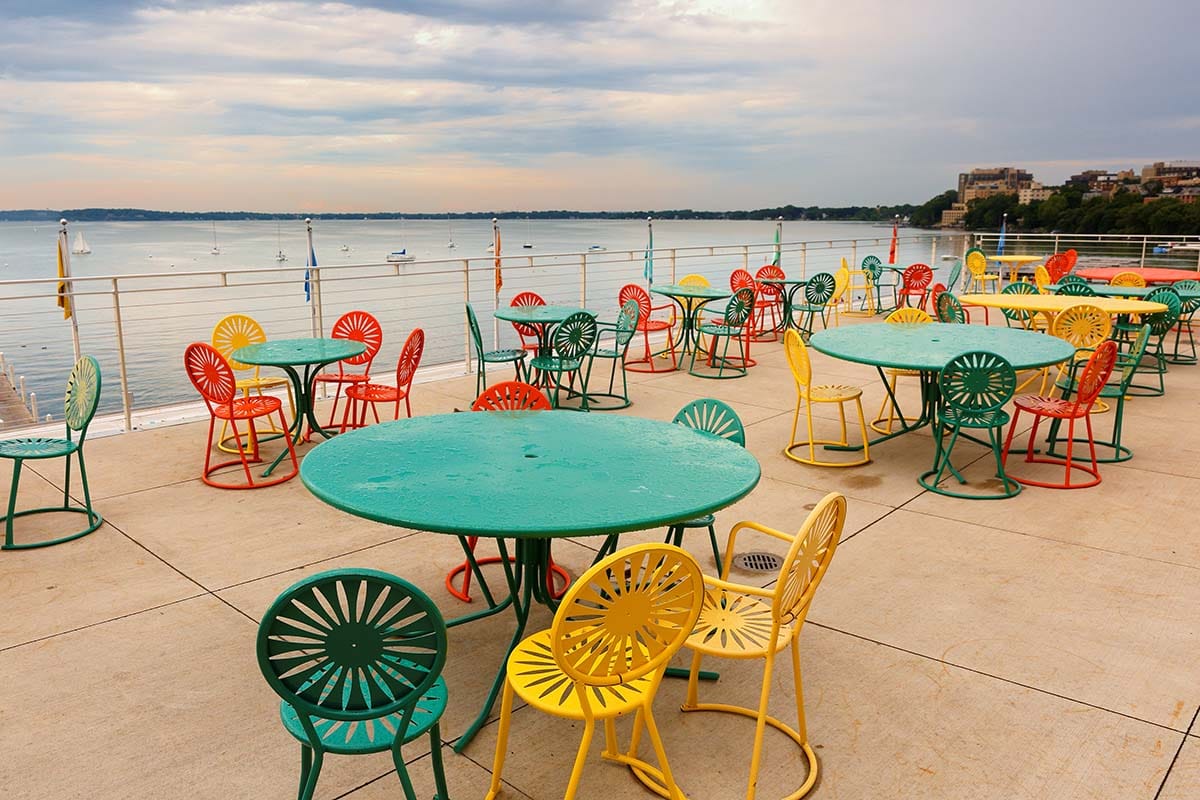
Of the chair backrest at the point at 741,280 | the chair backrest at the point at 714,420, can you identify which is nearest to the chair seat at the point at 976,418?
the chair backrest at the point at 714,420

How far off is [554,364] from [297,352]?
208 centimetres

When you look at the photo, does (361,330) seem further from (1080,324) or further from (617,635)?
(1080,324)

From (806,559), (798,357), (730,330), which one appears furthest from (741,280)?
(806,559)

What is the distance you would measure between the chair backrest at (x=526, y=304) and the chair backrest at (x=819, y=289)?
384 cm

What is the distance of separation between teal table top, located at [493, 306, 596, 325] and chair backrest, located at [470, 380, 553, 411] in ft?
9.18

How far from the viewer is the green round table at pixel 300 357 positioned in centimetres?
509

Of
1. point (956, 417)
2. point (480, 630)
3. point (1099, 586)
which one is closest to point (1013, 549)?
point (1099, 586)

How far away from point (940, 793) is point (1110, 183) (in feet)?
80.2

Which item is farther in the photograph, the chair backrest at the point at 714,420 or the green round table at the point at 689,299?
the green round table at the point at 689,299

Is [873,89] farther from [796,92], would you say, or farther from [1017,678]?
[1017,678]

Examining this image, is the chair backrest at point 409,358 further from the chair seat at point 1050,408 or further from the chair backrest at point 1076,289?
the chair backrest at point 1076,289

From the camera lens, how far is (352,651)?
164 centimetres

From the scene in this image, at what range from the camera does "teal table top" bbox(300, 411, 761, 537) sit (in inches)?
89.1

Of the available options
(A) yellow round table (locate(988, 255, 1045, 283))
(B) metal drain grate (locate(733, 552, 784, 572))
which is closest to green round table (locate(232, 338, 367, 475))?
(B) metal drain grate (locate(733, 552, 784, 572))
